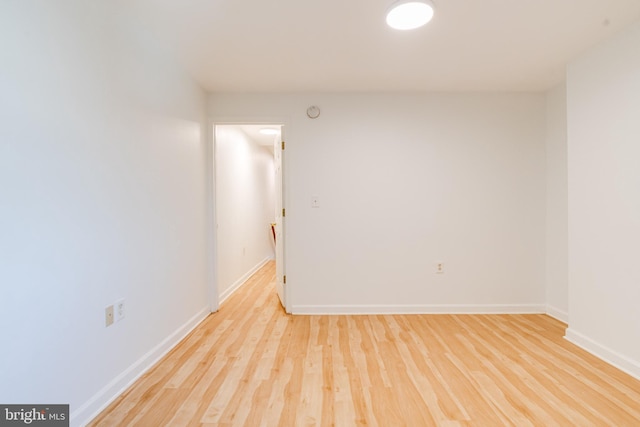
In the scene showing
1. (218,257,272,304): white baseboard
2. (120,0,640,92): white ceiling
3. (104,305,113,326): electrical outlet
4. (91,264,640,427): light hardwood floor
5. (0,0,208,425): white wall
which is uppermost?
(120,0,640,92): white ceiling

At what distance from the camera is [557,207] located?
3.07 metres

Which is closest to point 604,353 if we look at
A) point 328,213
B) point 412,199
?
point 412,199

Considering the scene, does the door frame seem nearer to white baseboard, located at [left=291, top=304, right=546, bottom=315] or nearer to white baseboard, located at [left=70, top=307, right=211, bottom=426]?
white baseboard, located at [left=291, top=304, right=546, bottom=315]

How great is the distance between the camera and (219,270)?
11.4 ft

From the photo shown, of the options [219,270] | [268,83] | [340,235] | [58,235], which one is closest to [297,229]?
[340,235]

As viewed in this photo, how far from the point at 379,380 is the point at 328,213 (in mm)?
1708

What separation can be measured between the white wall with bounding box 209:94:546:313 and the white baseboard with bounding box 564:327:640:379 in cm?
75

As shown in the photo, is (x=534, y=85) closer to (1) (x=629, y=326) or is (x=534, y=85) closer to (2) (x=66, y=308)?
(1) (x=629, y=326)

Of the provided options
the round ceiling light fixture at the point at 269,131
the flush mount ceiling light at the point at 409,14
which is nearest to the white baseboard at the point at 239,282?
the round ceiling light fixture at the point at 269,131

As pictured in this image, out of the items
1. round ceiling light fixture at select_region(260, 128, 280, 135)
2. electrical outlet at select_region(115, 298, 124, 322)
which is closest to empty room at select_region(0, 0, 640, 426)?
electrical outlet at select_region(115, 298, 124, 322)

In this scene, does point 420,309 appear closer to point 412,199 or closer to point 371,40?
point 412,199

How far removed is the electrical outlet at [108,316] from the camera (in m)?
1.67

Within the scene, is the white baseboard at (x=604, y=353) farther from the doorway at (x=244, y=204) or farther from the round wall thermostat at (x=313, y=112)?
the round wall thermostat at (x=313, y=112)

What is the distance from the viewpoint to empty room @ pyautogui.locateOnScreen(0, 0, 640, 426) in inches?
55.2
